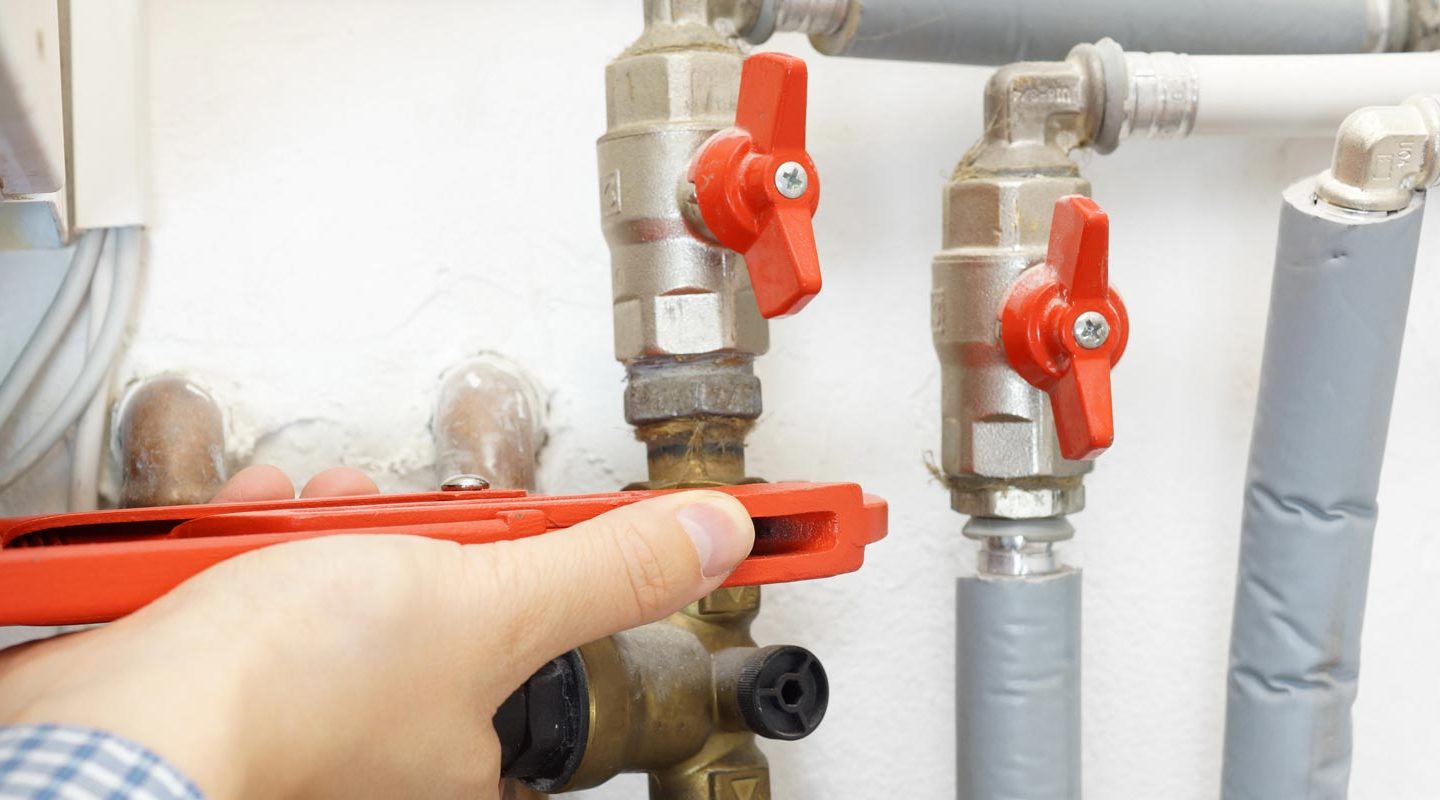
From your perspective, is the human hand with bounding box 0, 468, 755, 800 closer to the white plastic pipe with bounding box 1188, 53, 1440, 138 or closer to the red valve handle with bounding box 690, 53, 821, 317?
the red valve handle with bounding box 690, 53, 821, 317

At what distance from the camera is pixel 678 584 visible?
34 cm

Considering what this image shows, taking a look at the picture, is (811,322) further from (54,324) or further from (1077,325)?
(54,324)

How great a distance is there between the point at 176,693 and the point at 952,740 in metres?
0.45

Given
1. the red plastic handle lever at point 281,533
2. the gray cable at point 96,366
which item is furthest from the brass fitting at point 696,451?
the gray cable at point 96,366

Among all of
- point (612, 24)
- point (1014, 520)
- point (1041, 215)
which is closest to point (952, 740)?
point (1014, 520)

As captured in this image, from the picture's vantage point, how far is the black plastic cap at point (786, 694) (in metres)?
0.43

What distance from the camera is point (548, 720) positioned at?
1.28 ft

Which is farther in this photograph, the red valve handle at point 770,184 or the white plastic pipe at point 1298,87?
the white plastic pipe at point 1298,87

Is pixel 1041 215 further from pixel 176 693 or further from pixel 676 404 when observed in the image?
pixel 176 693

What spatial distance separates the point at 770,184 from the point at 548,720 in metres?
0.19

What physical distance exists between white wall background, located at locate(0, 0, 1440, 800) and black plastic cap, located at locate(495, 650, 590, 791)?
0.21 metres

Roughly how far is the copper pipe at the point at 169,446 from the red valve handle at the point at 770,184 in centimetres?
25

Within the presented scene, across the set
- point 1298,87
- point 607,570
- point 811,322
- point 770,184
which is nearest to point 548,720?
point 607,570

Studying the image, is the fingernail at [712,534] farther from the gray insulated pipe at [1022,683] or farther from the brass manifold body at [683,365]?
the gray insulated pipe at [1022,683]
